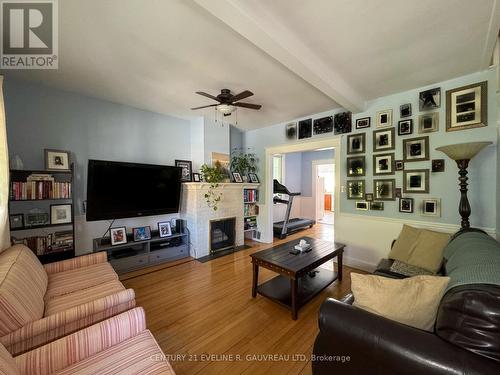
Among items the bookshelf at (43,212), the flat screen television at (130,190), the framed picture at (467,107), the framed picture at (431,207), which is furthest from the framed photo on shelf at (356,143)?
the bookshelf at (43,212)

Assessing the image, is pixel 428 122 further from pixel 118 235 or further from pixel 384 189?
pixel 118 235

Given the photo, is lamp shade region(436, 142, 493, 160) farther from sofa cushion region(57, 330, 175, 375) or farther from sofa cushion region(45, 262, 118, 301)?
sofa cushion region(45, 262, 118, 301)

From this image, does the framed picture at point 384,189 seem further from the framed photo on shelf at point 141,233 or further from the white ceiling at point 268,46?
the framed photo on shelf at point 141,233

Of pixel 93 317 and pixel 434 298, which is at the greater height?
pixel 434 298

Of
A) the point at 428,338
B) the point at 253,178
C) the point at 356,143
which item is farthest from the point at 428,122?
the point at 253,178

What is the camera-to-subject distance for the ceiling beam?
1392mm

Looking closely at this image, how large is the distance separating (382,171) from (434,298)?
238cm

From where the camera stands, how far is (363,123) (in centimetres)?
317

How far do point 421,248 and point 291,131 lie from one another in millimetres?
2778

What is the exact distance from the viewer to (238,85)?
2654mm

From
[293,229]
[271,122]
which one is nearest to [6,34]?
[271,122]

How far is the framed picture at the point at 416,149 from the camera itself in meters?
2.67

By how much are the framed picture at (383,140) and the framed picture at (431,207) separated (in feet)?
2.74

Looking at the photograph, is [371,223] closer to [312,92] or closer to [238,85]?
[312,92]
